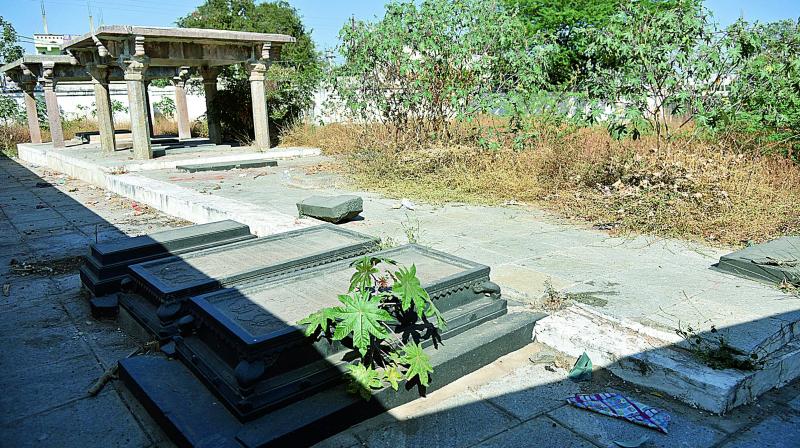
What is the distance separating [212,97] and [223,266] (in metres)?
13.4

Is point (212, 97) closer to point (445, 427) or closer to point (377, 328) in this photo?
point (377, 328)

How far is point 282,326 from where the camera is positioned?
2611 millimetres

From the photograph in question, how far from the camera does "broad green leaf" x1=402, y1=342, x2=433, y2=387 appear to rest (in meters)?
2.52

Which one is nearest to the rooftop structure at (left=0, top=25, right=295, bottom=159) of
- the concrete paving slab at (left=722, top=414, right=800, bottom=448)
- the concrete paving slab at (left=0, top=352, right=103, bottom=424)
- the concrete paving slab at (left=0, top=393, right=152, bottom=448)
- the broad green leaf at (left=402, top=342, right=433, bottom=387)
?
the concrete paving slab at (left=0, top=352, right=103, bottom=424)

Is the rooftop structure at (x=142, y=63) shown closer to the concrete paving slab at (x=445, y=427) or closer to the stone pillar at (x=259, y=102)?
the stone pillar at (x=259, y=102)

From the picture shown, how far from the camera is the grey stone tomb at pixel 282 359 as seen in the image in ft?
7.76

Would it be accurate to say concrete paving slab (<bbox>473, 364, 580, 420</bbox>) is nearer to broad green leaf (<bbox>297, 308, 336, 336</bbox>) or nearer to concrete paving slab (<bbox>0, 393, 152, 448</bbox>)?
broad green leaf (<bbox>297, 308, 336, 336</bbox>)

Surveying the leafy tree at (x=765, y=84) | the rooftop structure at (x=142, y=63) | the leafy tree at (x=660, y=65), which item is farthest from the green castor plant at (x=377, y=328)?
the rooftop structure at (x=142, y=63)

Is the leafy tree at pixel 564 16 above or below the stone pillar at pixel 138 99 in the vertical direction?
above

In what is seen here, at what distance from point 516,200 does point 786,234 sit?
114 inches

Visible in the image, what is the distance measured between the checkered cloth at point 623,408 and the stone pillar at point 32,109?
19207 mm

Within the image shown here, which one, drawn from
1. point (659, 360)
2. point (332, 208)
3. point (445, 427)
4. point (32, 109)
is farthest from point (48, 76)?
point (659, 360)

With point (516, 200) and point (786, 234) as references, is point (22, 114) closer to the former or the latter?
point (516, 200)

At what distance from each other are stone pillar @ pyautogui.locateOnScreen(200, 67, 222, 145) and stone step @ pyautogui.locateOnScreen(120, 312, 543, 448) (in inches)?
551
